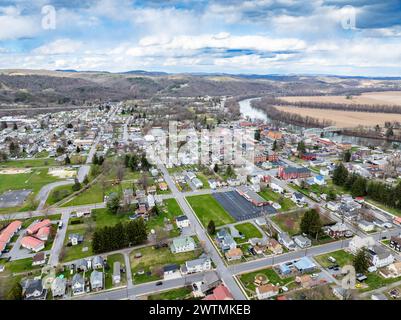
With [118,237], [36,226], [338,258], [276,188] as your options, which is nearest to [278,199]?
[276,188]

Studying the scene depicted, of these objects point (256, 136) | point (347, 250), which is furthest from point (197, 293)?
point (256, 136)

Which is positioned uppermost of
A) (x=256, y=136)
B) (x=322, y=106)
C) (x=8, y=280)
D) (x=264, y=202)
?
(x=322, y=106)

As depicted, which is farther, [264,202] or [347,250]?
[264,202]

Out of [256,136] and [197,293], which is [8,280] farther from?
[256,136]

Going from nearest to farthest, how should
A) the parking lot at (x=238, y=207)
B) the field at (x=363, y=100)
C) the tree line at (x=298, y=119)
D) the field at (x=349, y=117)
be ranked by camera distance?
1. the parking lot at (x=238, y=207)
2. the tree line at (x=298, y=119)
3. the field at (x=349, y=117)
4. the field at (x=363, y=100)

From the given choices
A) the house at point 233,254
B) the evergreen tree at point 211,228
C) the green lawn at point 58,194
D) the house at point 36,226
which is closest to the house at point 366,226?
the house at point 233,254

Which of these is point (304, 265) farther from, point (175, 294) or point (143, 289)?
point (143, 289)

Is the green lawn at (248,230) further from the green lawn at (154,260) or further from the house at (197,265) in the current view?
the house at (197,265)
